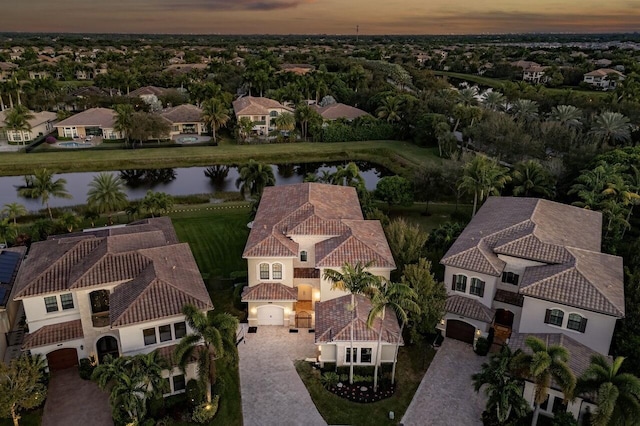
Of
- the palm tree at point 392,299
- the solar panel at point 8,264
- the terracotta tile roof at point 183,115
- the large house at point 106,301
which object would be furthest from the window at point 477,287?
the terracotta tile roof at point 183,115

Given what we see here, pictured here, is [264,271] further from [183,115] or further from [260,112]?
[183,115]

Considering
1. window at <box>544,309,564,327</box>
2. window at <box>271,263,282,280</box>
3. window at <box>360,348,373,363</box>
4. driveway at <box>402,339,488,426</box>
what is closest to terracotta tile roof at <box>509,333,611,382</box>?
window at <box>544,309,564,327</box>

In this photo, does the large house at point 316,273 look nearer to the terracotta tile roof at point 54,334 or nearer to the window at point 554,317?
the window at point 554,317

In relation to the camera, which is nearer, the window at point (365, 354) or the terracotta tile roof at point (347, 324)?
the terracotta tile roof at point (347, 324)

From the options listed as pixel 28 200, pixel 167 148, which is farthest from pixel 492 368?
pixel 167 148

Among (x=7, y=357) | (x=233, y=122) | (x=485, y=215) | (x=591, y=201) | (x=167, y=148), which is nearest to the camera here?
(x=7, y=357)

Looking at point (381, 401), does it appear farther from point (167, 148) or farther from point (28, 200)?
point (167, 148)
